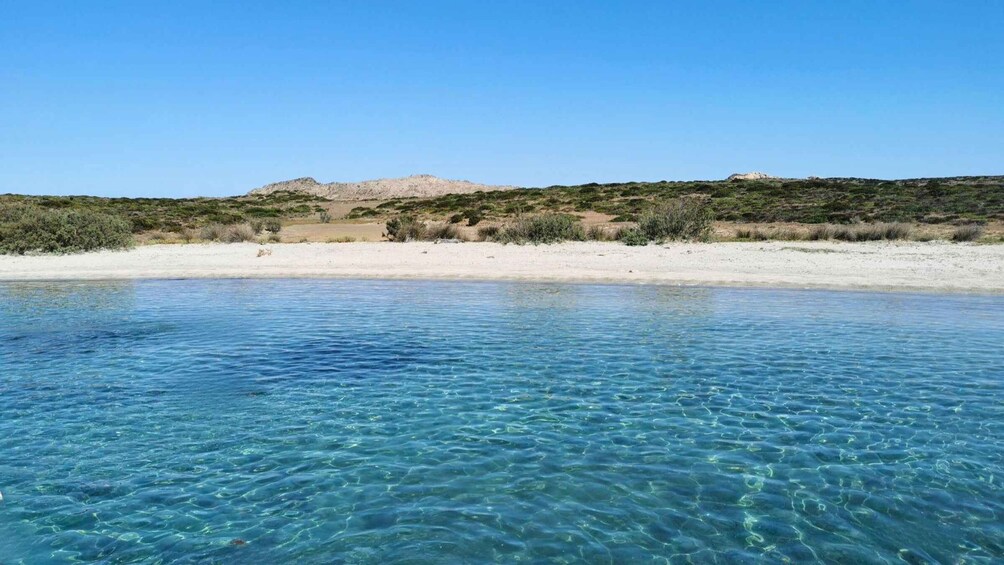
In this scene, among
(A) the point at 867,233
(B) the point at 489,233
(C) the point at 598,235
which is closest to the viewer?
(A) the point at 867,233

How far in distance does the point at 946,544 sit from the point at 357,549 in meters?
4.30

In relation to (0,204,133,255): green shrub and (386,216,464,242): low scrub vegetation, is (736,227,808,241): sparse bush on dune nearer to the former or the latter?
(386,216,464,242): low scrub vegetation

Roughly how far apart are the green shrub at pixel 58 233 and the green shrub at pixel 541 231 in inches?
672

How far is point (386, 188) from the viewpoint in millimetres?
109812

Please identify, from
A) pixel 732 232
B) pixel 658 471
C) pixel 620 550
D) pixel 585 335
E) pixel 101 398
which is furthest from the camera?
pixel 732 232

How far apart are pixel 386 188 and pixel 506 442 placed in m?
105

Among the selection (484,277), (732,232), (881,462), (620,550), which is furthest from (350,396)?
(732,232)

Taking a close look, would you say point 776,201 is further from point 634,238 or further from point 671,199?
point 634,238

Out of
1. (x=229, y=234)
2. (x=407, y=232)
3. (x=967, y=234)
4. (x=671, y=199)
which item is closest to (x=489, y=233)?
(x=407, y=232)

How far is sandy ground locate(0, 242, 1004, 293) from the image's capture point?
70.1ft

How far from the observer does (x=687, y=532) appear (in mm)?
5578

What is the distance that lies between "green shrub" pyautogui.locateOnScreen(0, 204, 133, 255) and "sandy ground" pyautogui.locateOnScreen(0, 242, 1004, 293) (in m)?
1.21

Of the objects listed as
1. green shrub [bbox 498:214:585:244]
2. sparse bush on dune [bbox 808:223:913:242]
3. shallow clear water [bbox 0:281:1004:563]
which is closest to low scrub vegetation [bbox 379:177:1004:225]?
green shrub [bbox 498:214:585:244]

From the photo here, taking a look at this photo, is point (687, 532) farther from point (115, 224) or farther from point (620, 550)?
point (115, 224)
